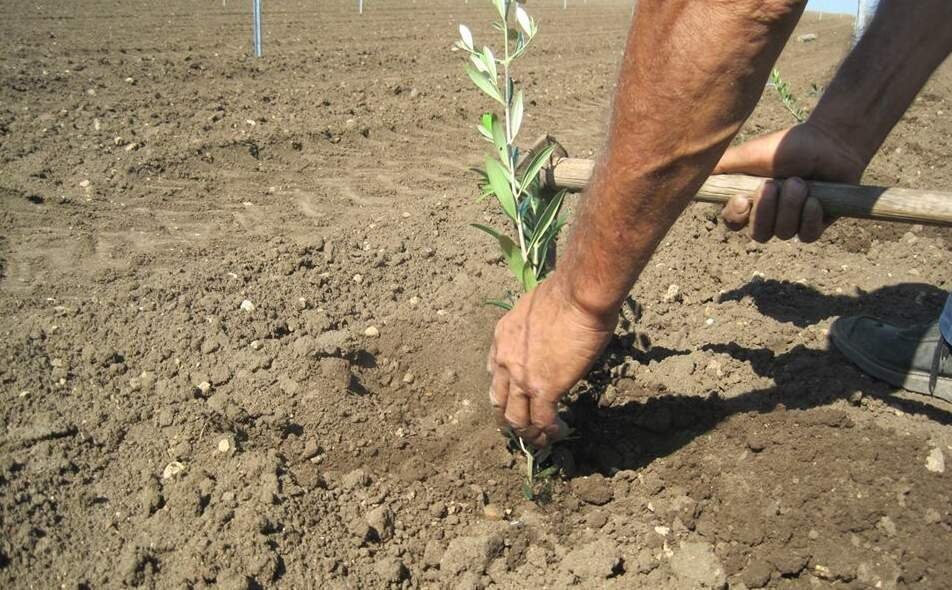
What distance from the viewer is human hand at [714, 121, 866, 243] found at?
2.42 meters

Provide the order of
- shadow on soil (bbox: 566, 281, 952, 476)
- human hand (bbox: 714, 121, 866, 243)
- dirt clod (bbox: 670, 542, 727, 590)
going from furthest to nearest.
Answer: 1. shadow on soil (bbox: 566, 281, 952, 476)
2. human hand (bbox: 714, 121, 866, 243)
3. dirt clod (bbox: 670, 542, 727, 590)

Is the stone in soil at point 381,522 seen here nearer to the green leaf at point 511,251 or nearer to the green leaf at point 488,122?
the green leaf at point 511,251

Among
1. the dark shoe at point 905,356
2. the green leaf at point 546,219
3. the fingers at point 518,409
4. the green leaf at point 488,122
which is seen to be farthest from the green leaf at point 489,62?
the dark shoe at point 905,356

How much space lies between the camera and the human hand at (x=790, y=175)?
2416 millimetres

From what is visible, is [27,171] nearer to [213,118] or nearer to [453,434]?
[213,118]

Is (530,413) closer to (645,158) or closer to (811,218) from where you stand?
(645,158)

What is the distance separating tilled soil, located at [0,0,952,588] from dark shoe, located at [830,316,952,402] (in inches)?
3.2

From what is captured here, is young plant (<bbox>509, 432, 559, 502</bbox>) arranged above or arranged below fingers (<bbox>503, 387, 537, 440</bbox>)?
below

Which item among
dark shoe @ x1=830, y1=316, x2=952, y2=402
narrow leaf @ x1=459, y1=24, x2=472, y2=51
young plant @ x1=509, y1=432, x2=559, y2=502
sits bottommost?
young plant @ x1=509, y1=432, x2=559, y2=502

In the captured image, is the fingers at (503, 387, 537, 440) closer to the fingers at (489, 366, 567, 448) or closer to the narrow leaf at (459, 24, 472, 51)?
the fingers at (489, 366, 567, 448)

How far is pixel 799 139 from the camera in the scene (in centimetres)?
255

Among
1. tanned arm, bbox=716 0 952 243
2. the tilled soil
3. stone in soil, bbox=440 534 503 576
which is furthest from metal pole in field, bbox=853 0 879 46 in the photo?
stone in soil, bbox=440 534 503 576

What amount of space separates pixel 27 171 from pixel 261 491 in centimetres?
338

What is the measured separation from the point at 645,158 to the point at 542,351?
0.57m
